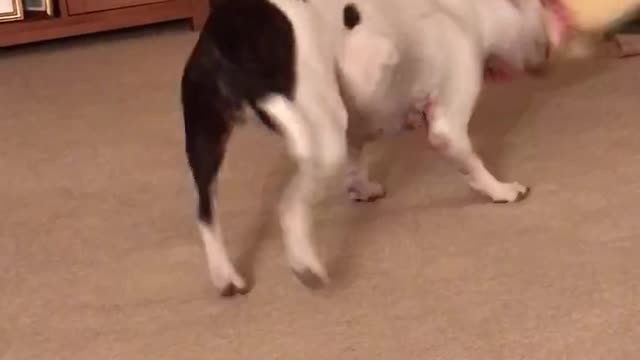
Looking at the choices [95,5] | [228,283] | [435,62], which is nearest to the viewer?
[228,283]

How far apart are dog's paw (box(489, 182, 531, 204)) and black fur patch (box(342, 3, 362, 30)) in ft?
1.45

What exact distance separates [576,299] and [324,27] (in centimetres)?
55

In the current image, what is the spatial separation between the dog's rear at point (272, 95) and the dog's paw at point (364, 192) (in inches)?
13.8

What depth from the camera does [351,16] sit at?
5.31 ft

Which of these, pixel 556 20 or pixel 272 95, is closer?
pixel 272 95

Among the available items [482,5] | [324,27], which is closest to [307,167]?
[324,27]

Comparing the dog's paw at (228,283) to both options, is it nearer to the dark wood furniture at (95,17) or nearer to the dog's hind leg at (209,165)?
the dog's hind leg at (209,165)

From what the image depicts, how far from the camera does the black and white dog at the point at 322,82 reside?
150cm

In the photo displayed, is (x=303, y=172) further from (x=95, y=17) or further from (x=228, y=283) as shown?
(x=95, y=17)

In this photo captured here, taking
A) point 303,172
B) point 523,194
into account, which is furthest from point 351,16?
Result: point 523,194

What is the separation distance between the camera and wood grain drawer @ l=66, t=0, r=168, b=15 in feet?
10.0

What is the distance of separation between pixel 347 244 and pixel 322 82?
0.34 metres

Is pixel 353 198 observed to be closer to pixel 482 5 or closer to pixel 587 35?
pixel 482 5

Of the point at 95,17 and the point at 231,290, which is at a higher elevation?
the point at 231,290
